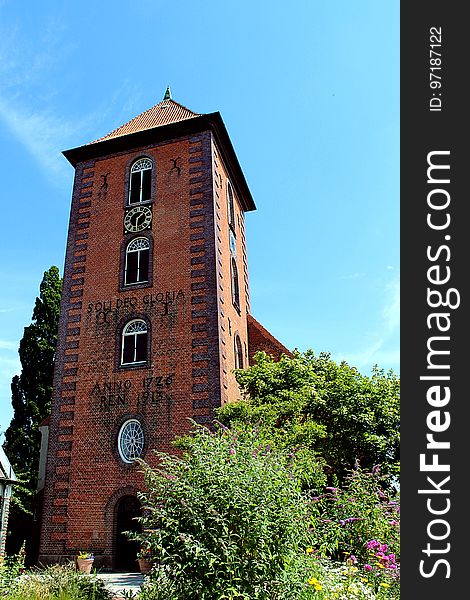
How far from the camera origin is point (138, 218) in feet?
66.0

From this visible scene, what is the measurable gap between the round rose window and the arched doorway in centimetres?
123

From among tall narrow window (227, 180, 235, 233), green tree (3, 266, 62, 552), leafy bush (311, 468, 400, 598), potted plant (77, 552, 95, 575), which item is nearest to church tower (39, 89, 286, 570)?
tall narrow window (227, 180, 235, 233)

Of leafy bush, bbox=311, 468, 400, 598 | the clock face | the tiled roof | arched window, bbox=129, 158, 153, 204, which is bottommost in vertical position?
leafy bush, bbox=311, 468, 400, 598

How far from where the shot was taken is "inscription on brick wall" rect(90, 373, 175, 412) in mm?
17016

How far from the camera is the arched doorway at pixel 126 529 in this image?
52.2 feet

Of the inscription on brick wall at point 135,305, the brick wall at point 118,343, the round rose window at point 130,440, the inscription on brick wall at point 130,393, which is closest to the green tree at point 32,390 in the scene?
the brick wall at point 118,343

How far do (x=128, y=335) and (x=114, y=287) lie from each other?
192 cm

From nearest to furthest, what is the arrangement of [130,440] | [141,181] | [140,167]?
1. [130,440]
2. [141,181]
3. [140,167]

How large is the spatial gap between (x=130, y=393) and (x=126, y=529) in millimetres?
3967

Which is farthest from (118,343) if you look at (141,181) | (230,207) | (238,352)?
(230,207)

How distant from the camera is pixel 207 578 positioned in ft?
22.7

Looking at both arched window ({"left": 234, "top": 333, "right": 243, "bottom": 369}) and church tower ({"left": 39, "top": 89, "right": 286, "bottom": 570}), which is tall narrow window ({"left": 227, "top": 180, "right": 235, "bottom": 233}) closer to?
church tower ({"left": 39, "top": 89, "right": 286, "bottom": 570})

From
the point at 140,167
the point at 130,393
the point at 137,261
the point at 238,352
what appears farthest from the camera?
the point at 140,167

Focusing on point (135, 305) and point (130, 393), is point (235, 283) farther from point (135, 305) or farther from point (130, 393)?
point (130, 393)
